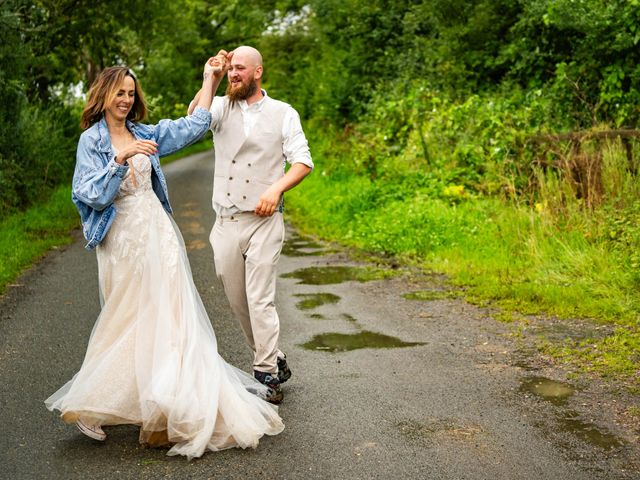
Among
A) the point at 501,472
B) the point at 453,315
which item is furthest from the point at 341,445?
the point at 453,315

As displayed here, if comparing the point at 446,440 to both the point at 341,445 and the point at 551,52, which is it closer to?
the point at 341,445

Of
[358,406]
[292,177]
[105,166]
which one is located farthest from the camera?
[358,406]

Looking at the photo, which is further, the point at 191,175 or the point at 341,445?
the point at 191,175

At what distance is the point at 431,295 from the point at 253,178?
400cm

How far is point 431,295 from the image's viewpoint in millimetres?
9211

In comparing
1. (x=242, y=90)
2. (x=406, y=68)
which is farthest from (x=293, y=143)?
(x=406, y=68)

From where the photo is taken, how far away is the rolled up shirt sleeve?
5.67 meters

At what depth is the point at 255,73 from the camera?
18.7ft

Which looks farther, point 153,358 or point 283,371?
point 283,371

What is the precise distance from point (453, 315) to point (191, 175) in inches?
767

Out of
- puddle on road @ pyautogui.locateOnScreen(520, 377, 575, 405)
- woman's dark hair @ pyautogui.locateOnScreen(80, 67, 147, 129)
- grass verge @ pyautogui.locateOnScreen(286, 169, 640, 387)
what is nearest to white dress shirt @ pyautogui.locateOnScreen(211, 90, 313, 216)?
woman's dark hair @ pyautogui.locateOnScreen(80, 67, 147, 129)

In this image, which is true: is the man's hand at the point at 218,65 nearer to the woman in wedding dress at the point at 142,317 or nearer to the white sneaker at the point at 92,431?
the woman in wedding dress at the point at 142,317

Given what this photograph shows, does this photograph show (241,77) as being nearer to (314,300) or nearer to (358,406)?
(358,406)

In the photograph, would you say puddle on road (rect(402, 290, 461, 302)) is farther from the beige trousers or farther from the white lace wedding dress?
the white lace wedding dress
